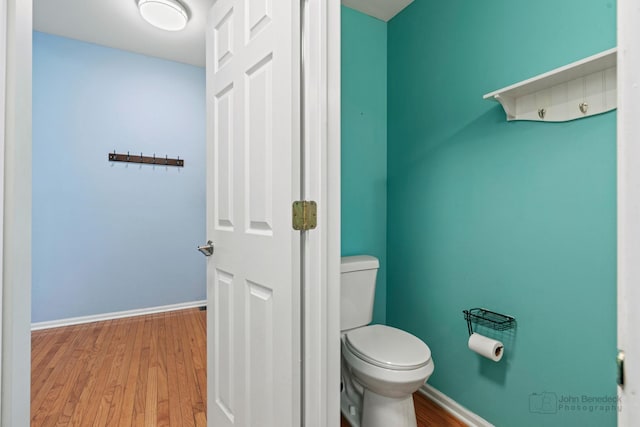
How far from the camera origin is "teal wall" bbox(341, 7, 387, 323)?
1.97 metres

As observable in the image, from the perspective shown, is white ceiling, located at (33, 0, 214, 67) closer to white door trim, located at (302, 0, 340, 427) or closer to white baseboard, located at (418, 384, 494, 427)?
white door trim, located at (302, 0, 340, 427)

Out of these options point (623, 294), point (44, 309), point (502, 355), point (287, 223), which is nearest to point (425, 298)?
point (502, 355)

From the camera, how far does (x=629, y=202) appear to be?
34 centimetres

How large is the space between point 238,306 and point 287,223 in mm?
493

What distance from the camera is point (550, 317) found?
1.29m

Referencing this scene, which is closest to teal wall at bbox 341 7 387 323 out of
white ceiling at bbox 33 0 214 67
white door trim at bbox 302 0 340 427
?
white door trim at bbox 302 0 340 427

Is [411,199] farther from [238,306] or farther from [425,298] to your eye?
[238,306]

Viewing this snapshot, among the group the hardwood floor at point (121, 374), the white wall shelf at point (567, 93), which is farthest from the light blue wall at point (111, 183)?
the white wall shelf at point (567, 93)

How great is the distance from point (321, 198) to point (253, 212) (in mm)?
287

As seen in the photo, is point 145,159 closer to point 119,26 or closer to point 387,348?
point 119,26

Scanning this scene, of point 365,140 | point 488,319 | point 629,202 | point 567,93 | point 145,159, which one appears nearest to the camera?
point 629,202

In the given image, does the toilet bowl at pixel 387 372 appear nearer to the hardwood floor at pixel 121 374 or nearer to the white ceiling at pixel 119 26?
the hardwood floor at pixel 121 374

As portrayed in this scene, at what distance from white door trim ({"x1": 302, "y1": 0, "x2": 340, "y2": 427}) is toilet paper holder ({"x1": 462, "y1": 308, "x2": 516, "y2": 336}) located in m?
0.92

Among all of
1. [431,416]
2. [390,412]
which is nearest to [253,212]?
[390,412]
